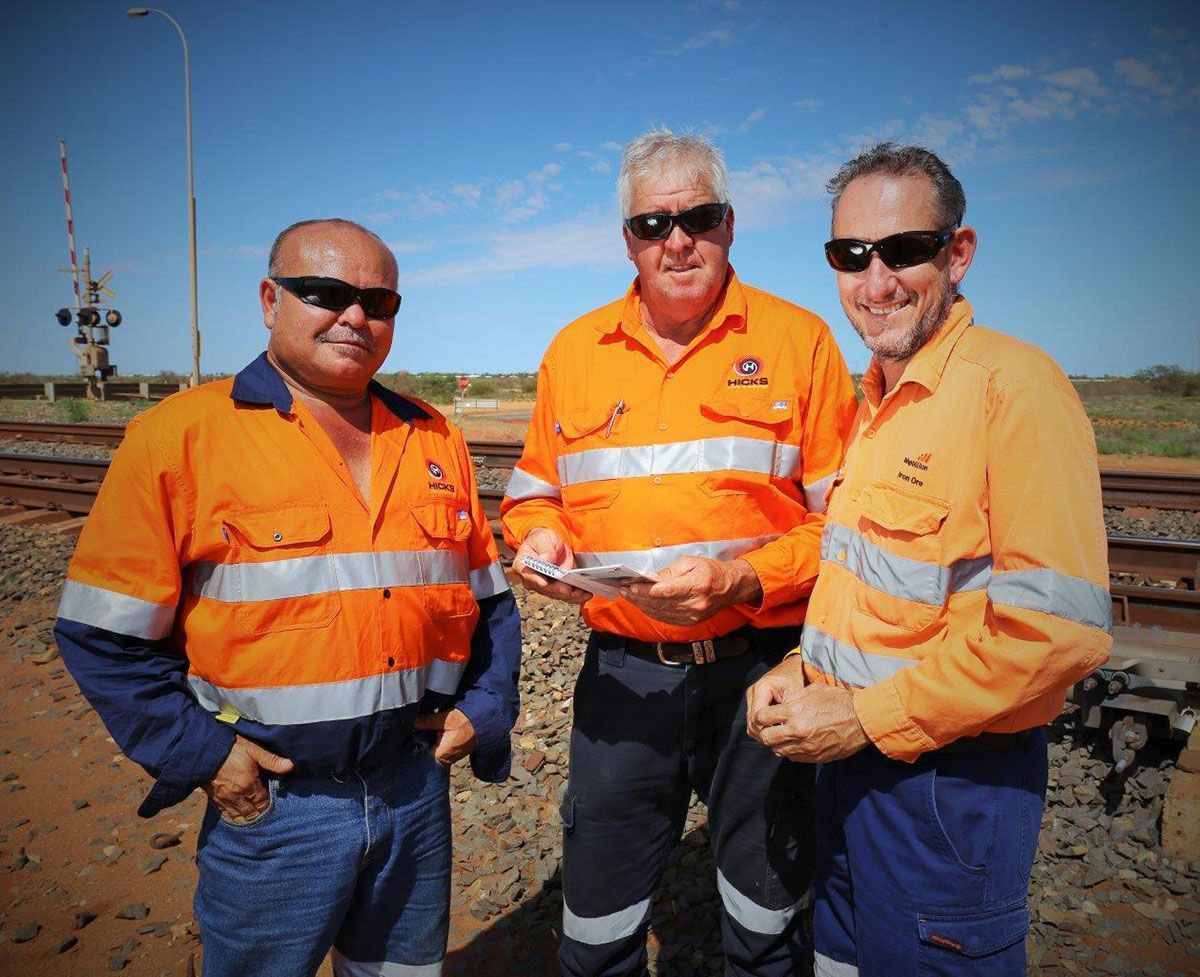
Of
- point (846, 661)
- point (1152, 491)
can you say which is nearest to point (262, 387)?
point (846, 661)

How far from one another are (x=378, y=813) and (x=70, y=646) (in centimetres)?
97

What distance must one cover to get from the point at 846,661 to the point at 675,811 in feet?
3.49

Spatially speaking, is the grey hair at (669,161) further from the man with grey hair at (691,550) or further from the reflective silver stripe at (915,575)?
the reflective silver stripe at (915,575)

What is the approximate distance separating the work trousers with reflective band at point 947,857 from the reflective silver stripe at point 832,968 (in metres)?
0.28

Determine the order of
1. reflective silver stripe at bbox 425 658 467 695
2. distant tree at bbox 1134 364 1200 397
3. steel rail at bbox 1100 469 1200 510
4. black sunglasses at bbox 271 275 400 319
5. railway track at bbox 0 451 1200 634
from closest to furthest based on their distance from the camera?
black sunglasses at bbox 271 275 400 319, reflective silver stripe at bbox 425 658 467 695, railway track at bbox 0 451 1200 634, steel rail at bbox 1100 469 1200 510, distant tree at bbox 1134 364 1200 397

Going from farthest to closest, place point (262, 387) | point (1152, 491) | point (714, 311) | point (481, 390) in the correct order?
1. point (481, 390)
2. point (1152, 491)
3. point (714, 311)
4. point (262, 387)

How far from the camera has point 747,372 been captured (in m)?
2.73

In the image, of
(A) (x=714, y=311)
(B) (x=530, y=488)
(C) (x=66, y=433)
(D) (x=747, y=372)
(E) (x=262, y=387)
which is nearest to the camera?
(E) (x=262, y=387)

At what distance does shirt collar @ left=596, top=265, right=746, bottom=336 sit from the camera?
2.79m

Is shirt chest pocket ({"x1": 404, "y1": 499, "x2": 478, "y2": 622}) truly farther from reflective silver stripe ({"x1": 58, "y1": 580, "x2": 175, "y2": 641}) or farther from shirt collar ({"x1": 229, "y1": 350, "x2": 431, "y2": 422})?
reflective silver stripe ({"x1": 58, "y1": 580, "x2": 175, "y2": 641})

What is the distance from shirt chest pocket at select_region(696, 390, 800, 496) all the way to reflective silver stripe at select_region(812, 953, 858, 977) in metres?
1.54

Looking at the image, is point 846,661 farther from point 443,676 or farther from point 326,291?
point 326,291

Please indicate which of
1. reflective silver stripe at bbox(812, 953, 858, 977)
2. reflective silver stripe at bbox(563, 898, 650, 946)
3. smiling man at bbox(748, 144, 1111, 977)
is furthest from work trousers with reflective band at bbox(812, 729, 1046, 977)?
reflective silver stripe at bbox(563, 898, 650, 946)

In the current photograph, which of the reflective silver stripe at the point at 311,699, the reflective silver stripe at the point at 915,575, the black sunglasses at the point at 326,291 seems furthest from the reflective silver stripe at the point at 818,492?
the black sunglasses at the point at 326,291
